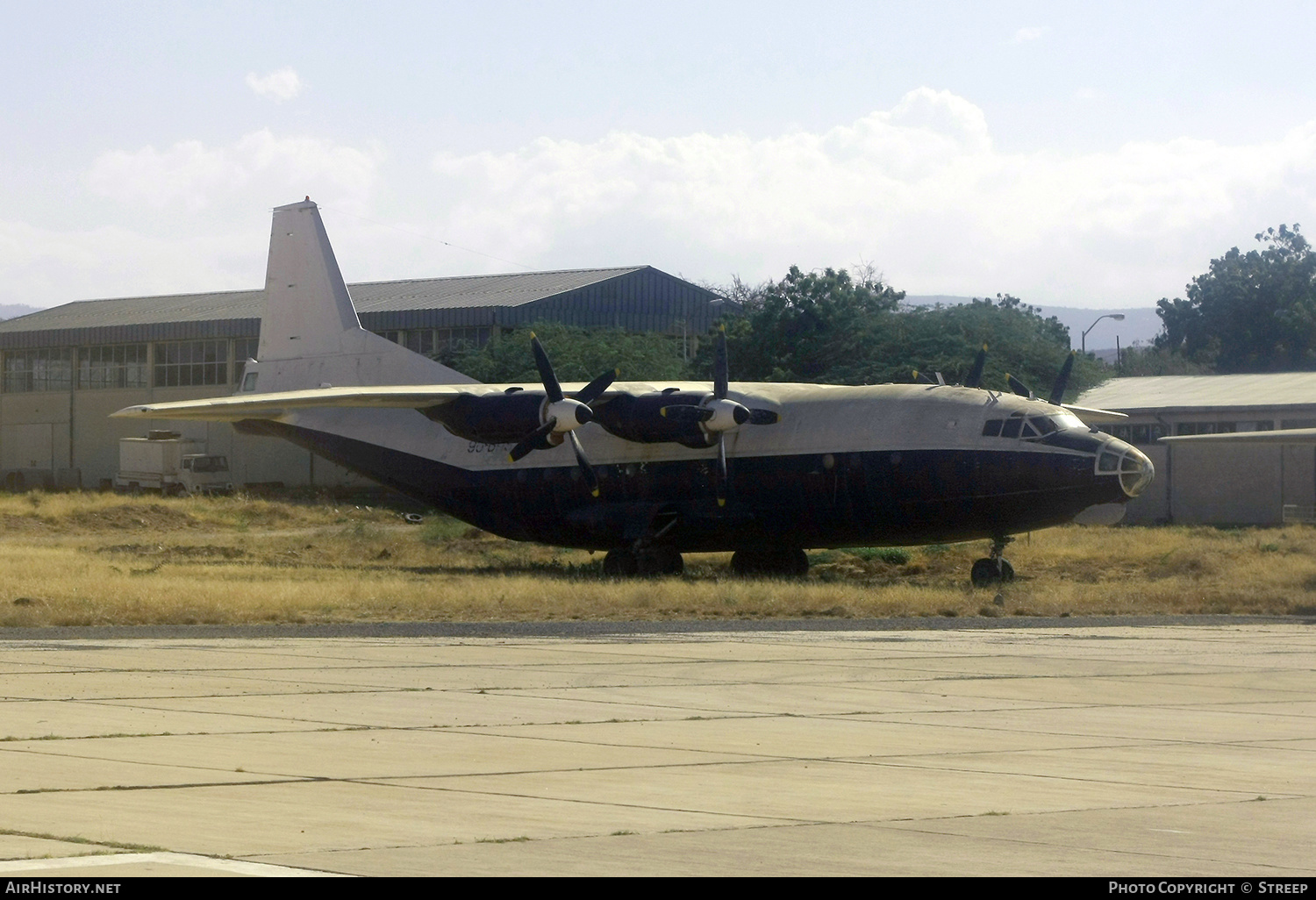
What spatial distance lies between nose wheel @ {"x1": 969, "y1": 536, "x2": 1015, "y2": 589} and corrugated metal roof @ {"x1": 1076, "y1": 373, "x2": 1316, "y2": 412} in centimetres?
3312

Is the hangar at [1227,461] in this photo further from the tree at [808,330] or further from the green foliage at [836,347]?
the tree at [808,330]

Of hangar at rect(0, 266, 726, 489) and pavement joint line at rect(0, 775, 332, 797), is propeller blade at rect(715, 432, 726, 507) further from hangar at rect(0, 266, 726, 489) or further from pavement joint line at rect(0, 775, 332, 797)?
hangar at rect(0, 266, 726, 489)

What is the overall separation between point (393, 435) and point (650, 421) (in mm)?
8538

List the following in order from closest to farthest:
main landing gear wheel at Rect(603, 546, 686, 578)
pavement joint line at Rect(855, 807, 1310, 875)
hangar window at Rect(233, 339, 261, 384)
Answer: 1. pavement joint line at Rect(855, 807, 1310, 875)
2. main landing gear wheel at Rect(603, 546, 686, 578)
3. hangar window at Rect(233, 339, 261, 384)

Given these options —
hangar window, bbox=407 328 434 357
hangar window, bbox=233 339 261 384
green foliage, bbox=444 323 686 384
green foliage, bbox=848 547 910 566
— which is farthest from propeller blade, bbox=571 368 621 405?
hangar window, bbox=233 339 261 384

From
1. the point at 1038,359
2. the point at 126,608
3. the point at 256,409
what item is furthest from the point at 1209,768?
the point at 1038,359

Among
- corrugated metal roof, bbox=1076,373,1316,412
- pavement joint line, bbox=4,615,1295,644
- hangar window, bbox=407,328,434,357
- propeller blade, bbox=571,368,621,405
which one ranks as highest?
hangar window, bbox=407,328,434,357

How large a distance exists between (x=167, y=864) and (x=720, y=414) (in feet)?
94.9

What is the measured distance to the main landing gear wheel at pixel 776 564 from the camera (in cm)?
4084

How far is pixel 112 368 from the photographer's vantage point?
327ft

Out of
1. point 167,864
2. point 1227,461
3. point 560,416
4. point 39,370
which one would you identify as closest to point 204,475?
point 39,370

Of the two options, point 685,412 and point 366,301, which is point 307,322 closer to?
point 685,412

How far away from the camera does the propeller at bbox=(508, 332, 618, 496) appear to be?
3619 cm

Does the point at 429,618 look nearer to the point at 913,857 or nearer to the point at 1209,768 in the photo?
the point at 1209,768
